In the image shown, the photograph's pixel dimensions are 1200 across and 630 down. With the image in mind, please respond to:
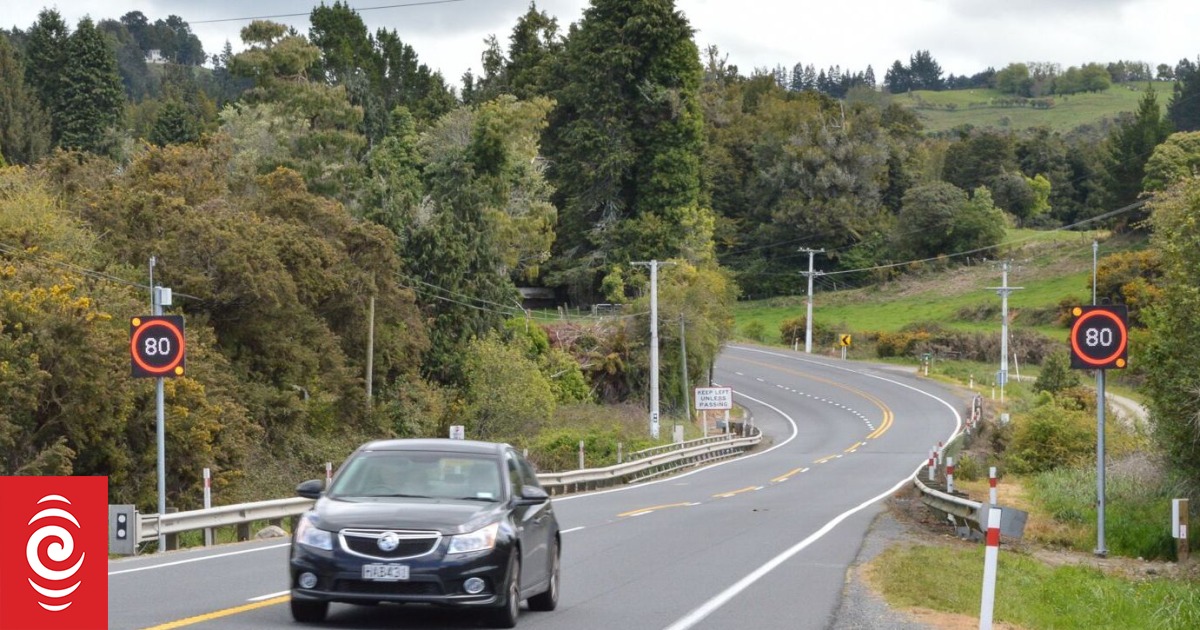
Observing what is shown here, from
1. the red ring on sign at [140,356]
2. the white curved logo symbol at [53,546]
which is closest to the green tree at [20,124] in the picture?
the red ring on sign at [140,356]

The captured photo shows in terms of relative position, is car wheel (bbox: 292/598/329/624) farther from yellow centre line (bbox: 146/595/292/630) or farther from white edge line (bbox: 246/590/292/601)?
white edge line (bbox: 246/590/292/601)

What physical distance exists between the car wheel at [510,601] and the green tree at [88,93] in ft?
287

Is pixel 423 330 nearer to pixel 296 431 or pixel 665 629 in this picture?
pixel 296 431

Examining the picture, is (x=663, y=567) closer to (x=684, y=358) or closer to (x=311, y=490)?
(x=311, y=490)

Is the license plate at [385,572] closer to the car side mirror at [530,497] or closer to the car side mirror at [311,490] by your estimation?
the car side mirror at [311,490]

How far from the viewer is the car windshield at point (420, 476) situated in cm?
1280

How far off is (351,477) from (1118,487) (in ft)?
71.5

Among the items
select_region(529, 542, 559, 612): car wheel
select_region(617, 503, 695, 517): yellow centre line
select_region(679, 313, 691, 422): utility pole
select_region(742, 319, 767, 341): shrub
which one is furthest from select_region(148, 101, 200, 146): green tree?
select_region(529, 542, 559, 612): car wheel

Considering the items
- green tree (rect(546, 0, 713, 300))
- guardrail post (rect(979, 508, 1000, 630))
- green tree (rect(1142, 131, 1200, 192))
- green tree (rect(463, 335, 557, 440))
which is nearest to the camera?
guardrail post (rect(979, 508, 1000, 630))

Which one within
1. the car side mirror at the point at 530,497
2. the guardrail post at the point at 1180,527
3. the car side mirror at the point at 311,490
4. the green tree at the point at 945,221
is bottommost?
the guardrail post at the point at 1180,527

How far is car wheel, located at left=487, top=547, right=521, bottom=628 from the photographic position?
12.1 m

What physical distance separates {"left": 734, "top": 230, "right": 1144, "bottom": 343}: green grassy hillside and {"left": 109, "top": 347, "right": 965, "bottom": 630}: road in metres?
60.6

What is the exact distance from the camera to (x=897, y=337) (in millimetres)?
105500

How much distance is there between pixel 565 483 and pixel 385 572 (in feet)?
90.5
